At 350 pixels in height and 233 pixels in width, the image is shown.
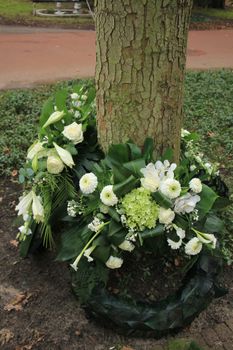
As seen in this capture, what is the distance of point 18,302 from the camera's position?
2.93 meters

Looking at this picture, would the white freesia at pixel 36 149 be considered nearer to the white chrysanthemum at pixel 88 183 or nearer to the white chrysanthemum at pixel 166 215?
the white chrysanthemum at pixel 88 183

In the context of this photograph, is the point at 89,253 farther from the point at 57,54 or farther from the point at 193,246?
the point at 57,54

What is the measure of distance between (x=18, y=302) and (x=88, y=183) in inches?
37.4

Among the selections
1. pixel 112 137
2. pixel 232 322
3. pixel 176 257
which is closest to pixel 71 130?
pixel 112 137

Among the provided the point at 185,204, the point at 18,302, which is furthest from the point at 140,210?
the point at 18,302

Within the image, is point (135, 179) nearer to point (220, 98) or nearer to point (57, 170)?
point (57, 170)

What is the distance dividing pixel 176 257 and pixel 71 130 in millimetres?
968

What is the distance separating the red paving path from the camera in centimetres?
732

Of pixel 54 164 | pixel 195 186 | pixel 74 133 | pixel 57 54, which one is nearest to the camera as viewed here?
pixel 195 186

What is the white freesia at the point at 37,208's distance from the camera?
2711mm

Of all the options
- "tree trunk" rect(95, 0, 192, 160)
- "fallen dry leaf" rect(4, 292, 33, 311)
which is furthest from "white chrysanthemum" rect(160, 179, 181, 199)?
"fallen dry leaf" rect(4, 292, 33, 311)

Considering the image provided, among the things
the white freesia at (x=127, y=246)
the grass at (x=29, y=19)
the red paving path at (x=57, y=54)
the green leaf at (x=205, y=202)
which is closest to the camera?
the white freesia at (x=127, y=246)

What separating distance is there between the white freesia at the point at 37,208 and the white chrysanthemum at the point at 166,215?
70cm

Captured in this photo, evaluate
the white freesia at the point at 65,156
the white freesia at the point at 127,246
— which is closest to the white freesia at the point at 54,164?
the white freesia at the point at 65,156
